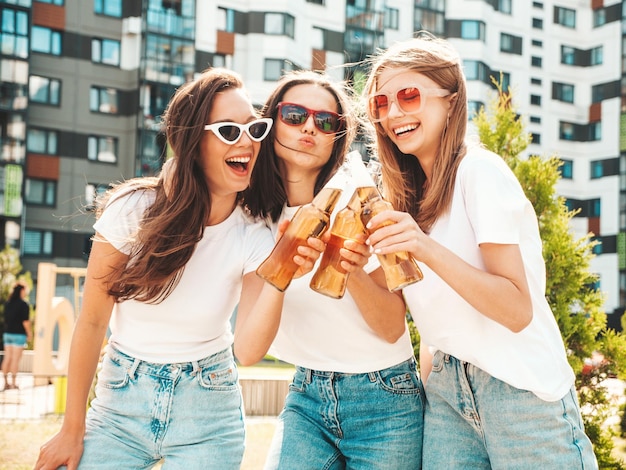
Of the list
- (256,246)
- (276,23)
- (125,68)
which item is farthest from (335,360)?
(276,23)

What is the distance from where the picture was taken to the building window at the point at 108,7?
109ft

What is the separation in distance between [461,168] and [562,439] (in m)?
1.00

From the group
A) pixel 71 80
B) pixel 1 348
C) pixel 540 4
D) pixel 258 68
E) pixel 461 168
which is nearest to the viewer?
pixel 461 168

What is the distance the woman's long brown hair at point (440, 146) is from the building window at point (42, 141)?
31.6m

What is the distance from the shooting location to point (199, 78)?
10.2 feet

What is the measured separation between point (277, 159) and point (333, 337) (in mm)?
862

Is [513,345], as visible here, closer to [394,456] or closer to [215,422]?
[394,456]

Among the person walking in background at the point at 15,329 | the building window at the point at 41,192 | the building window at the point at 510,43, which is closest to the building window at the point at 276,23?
the building window at the point at 41,192

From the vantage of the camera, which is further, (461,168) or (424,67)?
(424,67)

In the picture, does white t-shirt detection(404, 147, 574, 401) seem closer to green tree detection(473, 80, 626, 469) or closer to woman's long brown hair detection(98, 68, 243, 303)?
woman's long brown hair detection(98, 68, 243, 303)

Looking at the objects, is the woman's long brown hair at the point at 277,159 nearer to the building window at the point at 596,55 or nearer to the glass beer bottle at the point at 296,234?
the glass beer bottle at the point at 296,234

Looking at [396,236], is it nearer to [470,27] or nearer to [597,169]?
[470,27]

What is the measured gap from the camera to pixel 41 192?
3212cm

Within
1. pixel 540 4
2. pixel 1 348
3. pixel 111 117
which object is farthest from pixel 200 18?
pixel 540 4
